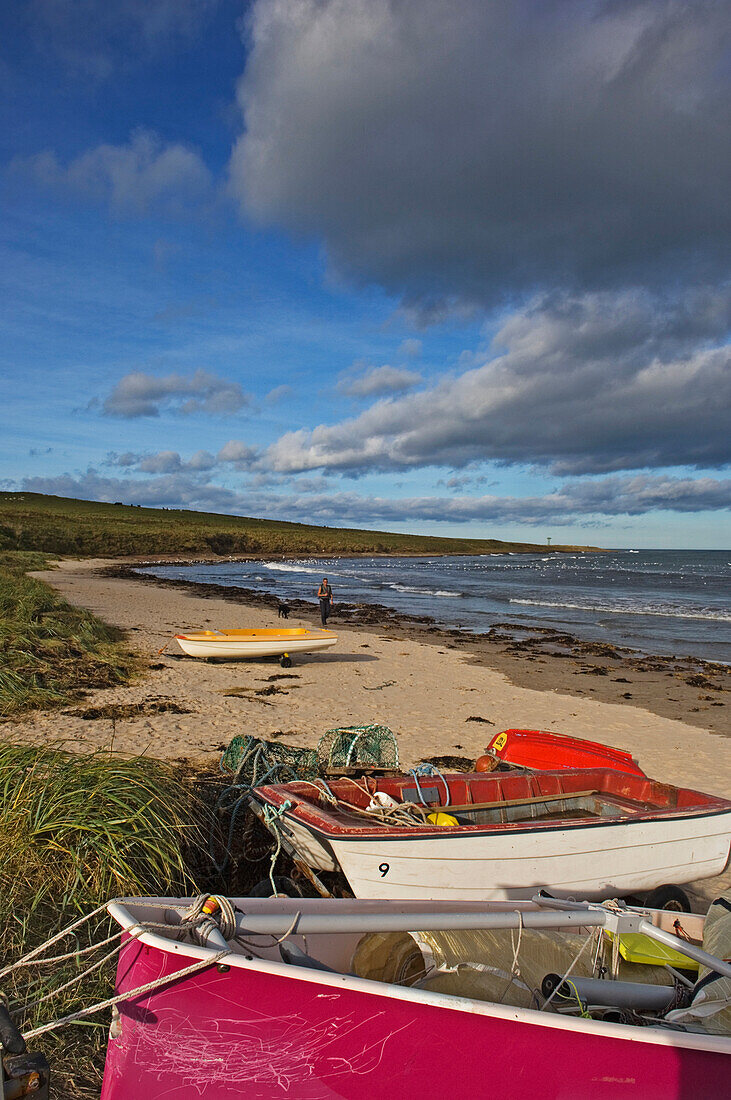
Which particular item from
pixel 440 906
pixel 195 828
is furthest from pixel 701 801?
pixel 195 828

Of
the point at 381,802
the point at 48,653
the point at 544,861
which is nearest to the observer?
the point at 544,861

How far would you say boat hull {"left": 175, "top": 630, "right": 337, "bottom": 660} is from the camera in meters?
15.6

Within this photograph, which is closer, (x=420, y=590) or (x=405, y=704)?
(x=405, y=704)

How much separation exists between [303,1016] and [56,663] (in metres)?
11.0

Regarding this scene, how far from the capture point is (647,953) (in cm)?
414

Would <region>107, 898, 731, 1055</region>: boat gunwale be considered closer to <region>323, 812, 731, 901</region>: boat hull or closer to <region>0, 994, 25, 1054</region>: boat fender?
<region>0, 994, 25, 1054</region>: boat fender

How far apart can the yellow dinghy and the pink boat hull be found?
12.8 metres

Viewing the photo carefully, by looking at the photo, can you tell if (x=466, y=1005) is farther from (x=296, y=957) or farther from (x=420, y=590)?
(x=420, y=590)

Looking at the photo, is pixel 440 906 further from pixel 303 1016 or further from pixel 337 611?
pixel 337 611

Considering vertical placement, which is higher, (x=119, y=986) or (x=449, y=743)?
(x=119, y=986)

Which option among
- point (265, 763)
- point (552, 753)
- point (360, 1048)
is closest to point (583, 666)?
point (552, 753)

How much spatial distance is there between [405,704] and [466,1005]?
400 inches

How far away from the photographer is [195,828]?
5316mm

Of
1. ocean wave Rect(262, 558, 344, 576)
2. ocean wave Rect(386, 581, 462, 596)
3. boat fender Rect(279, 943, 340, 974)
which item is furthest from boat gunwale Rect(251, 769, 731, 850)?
ocean wave Rect(262, 558, 344, 576)
